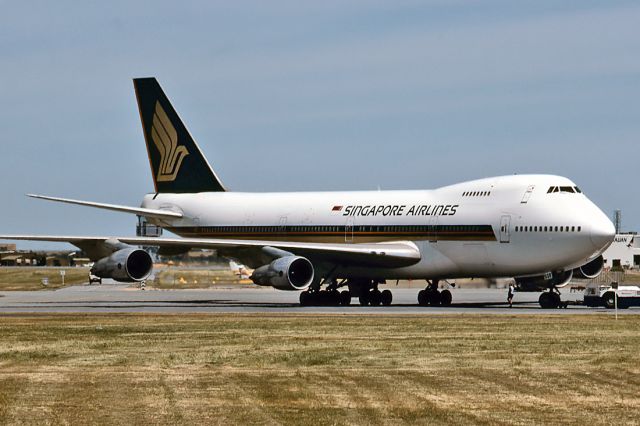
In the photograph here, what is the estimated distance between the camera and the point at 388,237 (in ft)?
176

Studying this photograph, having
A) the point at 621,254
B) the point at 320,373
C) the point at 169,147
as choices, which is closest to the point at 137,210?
the point at 169,147

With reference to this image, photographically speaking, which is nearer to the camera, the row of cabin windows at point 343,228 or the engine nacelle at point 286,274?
the engine nacelle at point 286,274

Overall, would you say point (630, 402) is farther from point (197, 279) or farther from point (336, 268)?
point (197, 279)

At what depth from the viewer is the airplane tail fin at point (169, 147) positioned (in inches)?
2530

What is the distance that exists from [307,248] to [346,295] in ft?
15.2

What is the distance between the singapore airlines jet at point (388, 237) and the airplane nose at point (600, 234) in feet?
0.13

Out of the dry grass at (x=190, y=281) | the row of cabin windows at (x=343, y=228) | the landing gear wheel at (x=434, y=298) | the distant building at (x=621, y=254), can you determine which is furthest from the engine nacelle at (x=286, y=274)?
the distant building at (x=621, y=254)

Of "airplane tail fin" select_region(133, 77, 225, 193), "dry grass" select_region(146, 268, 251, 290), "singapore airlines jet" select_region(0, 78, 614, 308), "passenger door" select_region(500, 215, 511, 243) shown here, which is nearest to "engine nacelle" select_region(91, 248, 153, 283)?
"singapore airlines jet" select_region(0, 78, 614, 308)

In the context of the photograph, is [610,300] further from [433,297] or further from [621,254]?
[621,254]

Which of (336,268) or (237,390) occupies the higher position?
(336,268)

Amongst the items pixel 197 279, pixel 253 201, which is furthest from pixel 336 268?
pixel 197 279

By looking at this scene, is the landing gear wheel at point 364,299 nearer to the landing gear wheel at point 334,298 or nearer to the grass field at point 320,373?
the landing gear wheel at point 334,298

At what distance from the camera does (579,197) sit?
49750 mm

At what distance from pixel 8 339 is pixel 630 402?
18.0 meters
